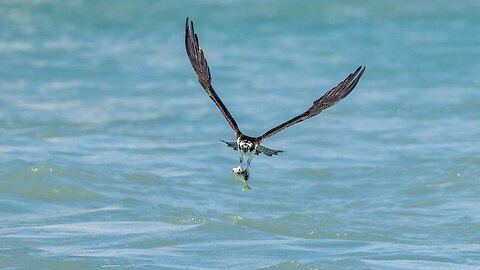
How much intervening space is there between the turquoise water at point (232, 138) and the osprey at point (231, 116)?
100 inches

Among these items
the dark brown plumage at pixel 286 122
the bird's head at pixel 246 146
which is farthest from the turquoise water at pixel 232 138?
the bird's head at pixel 246 146

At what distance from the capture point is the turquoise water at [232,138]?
12.3m

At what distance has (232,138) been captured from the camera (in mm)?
18422

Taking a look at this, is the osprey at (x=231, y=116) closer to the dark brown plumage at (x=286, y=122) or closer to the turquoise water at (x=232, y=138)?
the dark brown plumage at (x=286, y=122)

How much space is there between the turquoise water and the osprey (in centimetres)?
255

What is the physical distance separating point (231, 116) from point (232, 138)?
390 inches

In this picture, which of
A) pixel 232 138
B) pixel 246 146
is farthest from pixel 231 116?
pixel 232 138

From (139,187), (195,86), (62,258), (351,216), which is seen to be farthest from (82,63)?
(62,258)

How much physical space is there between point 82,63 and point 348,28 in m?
6.43

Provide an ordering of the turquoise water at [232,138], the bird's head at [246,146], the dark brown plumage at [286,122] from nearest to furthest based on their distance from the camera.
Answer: the bird's head at [246,146], the dark brown plumage at [286,122], the turquoise water at [232,138]

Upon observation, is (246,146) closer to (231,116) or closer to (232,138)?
(231,116)

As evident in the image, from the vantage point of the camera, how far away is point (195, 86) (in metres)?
23.5

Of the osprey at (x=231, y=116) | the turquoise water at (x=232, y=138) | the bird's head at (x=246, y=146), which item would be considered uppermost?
the turquoise water at (x=232, y=138)

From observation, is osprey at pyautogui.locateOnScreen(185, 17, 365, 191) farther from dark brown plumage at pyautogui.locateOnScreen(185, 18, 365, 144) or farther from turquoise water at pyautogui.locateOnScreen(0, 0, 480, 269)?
turquoise water at pyautogui.locateOnScreen(0, 0, 480, 269)
